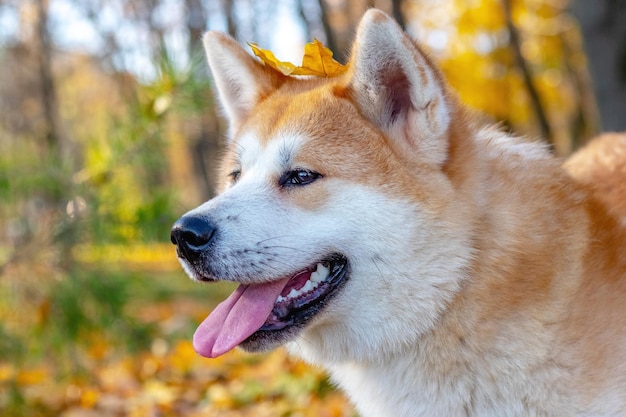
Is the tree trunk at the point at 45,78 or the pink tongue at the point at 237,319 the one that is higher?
the pink tongue at the point at 237,319

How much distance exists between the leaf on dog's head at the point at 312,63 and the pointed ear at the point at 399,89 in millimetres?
296

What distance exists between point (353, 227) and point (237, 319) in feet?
1.95

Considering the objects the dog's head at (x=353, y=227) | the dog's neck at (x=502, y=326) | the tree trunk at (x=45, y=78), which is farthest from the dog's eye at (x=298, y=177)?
the tree trunk at (x=45, y=78)

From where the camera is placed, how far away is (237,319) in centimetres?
264

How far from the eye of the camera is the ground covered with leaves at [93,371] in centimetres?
454

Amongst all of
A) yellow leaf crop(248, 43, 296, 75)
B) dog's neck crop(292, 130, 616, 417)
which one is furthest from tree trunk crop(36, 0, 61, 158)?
dog's neck crop(292, 130, 616, 417)

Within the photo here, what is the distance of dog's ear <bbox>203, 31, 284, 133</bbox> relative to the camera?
3.36 meters

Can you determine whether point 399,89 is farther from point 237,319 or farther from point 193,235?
point 237,319

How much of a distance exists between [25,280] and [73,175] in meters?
0.81

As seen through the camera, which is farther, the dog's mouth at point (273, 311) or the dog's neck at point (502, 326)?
the dog's mouth at point (273, 311)

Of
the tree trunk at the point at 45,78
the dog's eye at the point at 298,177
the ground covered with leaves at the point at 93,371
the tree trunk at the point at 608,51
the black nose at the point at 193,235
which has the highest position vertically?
the dog's eye at the point at 298,177

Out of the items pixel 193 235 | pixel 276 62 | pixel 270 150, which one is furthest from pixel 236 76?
pixel 193 235

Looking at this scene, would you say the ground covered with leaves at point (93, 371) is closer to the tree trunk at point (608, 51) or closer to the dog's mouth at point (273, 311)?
the dog's mouth at point (273, 311)

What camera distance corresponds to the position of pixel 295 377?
4863mm
